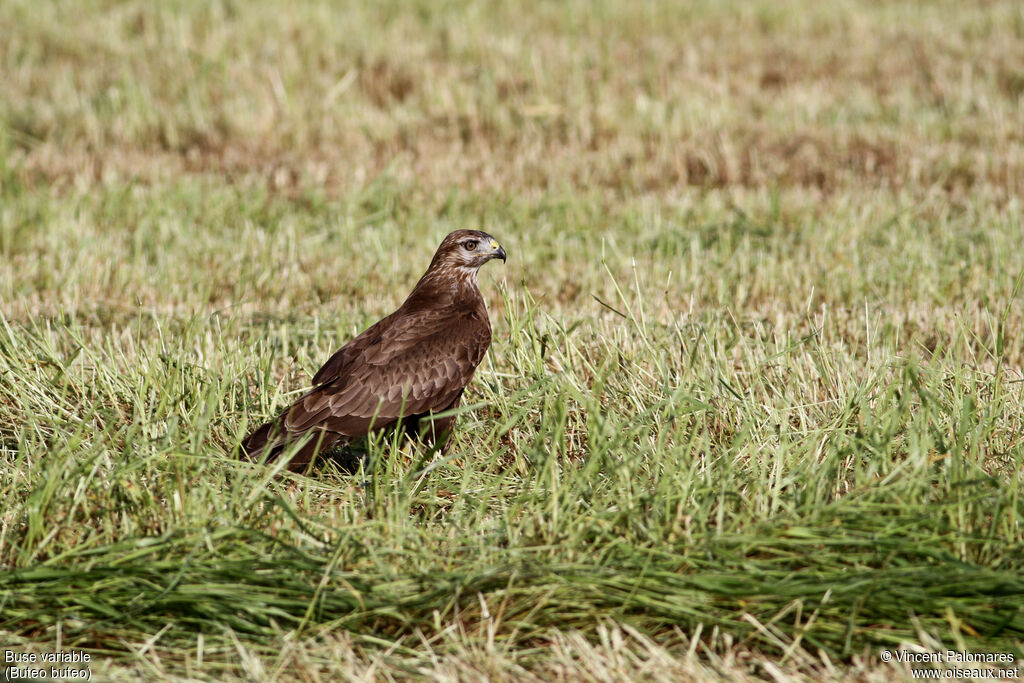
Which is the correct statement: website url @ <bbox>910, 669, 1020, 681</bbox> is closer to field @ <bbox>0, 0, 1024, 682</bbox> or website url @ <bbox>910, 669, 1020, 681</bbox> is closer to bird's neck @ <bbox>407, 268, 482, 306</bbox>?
field @ <bbox>0, 0, 1024, 682</bbox>

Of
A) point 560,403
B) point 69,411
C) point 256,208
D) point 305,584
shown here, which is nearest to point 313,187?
point 256,208

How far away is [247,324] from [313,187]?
11.5 ft

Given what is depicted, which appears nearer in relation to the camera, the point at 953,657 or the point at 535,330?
the point at 953,657

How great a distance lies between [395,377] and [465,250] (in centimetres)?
96

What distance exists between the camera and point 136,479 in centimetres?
376

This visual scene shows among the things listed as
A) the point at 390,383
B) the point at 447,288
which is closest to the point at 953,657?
the point at 390,383

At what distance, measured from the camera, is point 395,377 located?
4.62 metres

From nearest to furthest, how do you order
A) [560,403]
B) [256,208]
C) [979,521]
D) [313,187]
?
[979,521] < [560,403] < [256,208] < [313,187]

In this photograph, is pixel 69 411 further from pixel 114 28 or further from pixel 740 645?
pixel 114 28

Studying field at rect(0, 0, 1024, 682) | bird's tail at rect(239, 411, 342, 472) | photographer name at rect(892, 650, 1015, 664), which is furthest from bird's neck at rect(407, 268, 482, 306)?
photographer name at rect(892, 650, 1015, 664)

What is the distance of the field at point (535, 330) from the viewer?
3291 millimetres

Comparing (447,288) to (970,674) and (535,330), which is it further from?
(970,674)

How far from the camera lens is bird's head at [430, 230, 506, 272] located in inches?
208

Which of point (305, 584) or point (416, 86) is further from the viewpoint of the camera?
point (416, 86)
